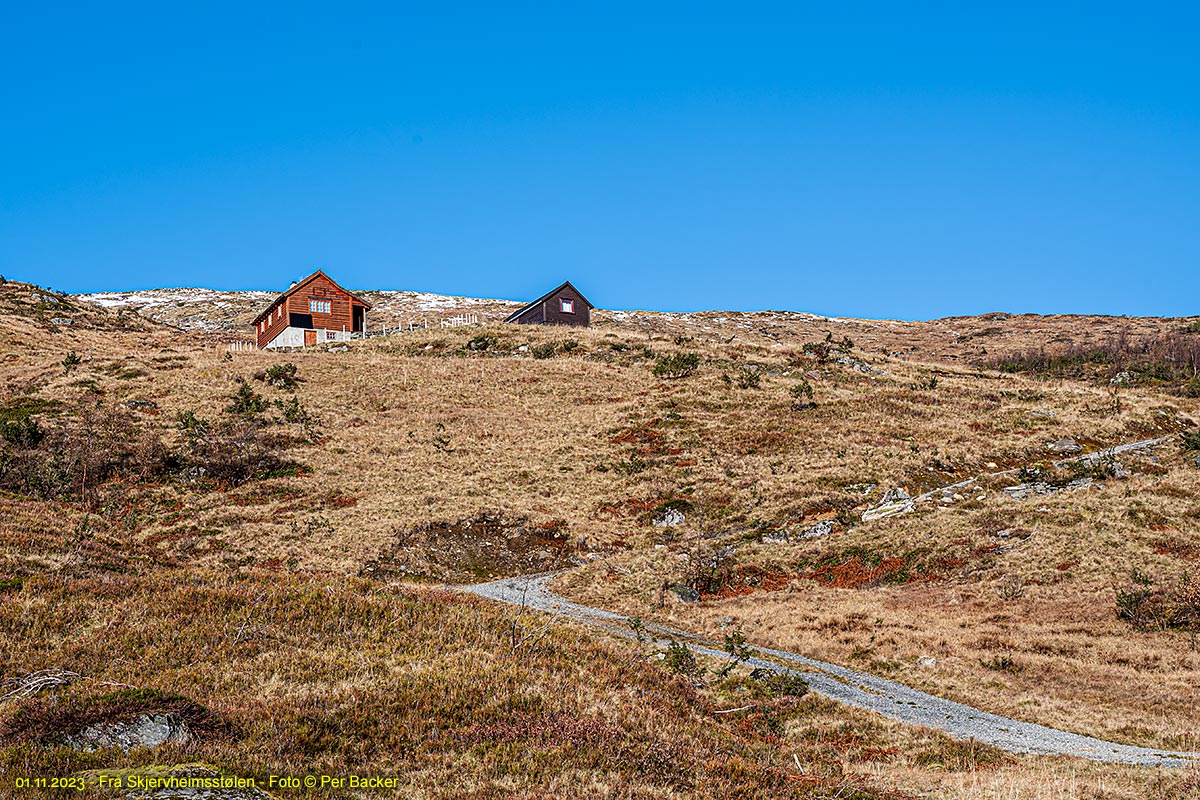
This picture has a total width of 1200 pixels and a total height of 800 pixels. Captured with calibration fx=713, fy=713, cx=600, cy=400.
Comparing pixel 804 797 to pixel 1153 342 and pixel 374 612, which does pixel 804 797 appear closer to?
pixel 374 612

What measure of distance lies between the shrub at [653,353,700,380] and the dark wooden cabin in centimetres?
3729

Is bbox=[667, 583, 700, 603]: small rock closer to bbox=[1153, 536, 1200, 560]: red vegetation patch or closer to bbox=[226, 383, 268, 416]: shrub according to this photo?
bbox=[1153, 536, 1200, 560]: red vegetation patch

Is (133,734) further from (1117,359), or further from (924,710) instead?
(1117,359)

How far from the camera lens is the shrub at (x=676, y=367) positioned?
201ft

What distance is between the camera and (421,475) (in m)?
40.4

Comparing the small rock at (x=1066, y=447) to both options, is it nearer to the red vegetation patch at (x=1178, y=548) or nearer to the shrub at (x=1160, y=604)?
the red vegetation patch at (x=1178, y=548)

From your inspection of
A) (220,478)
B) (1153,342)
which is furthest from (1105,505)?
(1153,342)

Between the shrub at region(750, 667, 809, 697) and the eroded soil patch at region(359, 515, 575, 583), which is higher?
the eroded soil patch at region(359, 515, 575, 583)

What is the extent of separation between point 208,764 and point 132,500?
33.7m

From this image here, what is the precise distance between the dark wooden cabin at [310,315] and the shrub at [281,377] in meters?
19.9

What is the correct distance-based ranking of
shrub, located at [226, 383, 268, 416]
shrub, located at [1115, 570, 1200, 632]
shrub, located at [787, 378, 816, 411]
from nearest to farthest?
shrub, located at [1115, 570, 1200, 632], shrub, located at [226, 383, 268, 416], shrub, located at [787, 378, 816, 411]

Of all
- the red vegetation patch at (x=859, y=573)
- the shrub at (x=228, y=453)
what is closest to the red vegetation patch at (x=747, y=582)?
the red vegetation patch at (x=859, y=573)

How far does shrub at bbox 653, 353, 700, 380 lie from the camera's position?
201 feet

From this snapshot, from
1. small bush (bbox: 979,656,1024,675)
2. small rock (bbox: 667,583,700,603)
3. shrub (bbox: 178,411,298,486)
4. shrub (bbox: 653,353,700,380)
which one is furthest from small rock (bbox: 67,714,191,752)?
shrub (bbox: 653,353,700,380)
